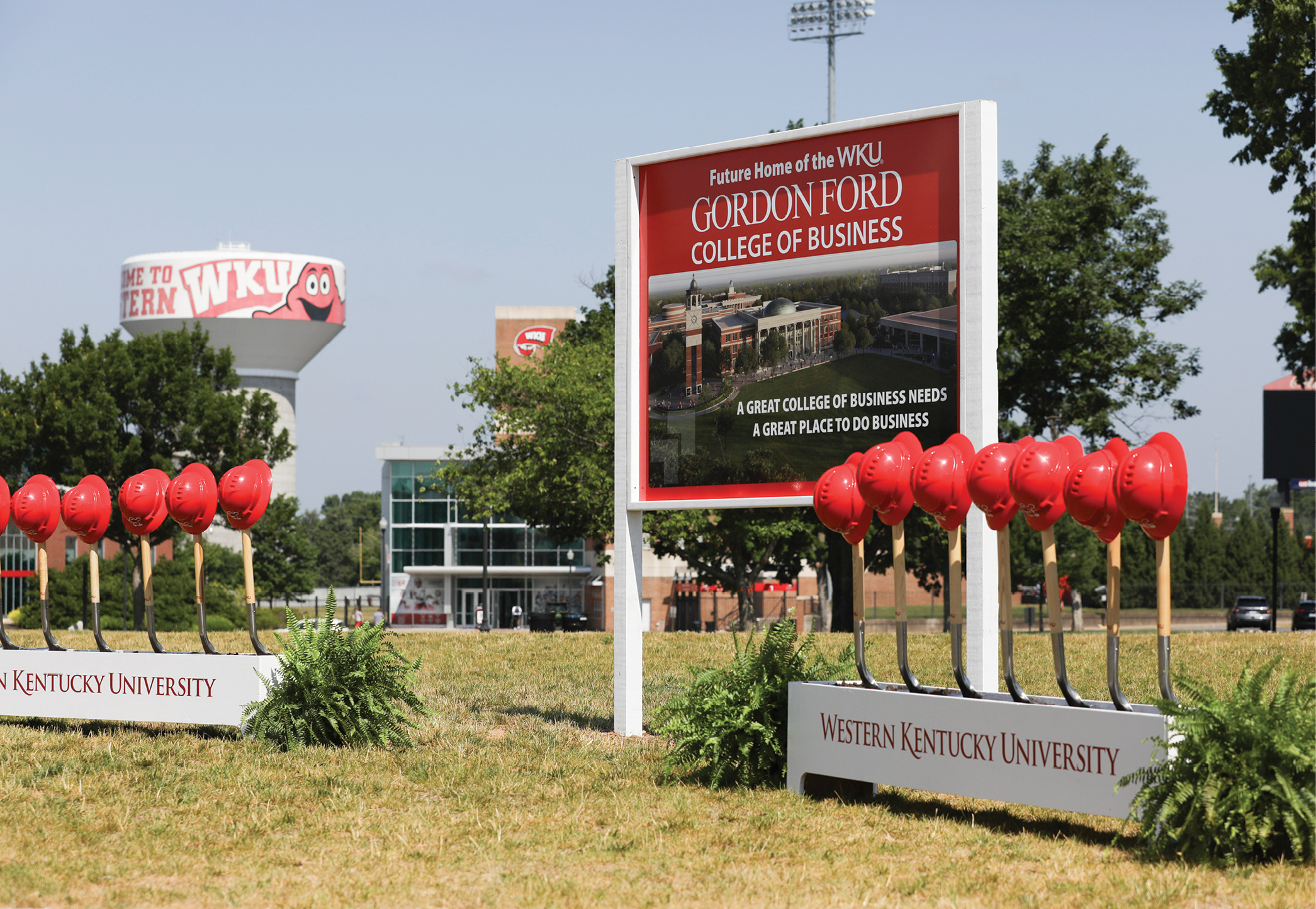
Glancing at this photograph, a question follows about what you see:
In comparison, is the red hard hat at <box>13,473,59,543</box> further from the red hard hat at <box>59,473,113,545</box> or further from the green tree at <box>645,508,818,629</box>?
the green tree at <box>645,508,818,629</box>

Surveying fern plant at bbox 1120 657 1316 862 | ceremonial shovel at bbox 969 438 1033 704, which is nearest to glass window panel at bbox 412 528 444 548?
ceremonial shovel at bbox 969 438 1033 704

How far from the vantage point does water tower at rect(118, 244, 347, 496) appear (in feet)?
338

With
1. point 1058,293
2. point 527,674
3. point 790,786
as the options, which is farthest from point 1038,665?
point 1058,293

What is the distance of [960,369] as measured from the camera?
11305 millimetres

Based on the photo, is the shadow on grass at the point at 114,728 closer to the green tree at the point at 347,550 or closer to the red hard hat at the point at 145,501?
the red hard hat at the point at 145,501

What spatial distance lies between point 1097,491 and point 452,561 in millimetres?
74934

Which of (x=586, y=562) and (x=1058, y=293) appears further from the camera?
(x=586, y=562)

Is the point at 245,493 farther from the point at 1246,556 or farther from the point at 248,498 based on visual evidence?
the point at 1246,556

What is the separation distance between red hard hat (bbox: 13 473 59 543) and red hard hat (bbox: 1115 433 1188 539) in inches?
398

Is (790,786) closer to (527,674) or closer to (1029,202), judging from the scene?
(527,674)

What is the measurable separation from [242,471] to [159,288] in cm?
9787

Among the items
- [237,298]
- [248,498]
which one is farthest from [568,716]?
[237,298]

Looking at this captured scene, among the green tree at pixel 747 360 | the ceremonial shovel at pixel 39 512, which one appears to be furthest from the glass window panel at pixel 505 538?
the green tree at pixel 747 360

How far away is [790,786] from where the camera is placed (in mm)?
9664
